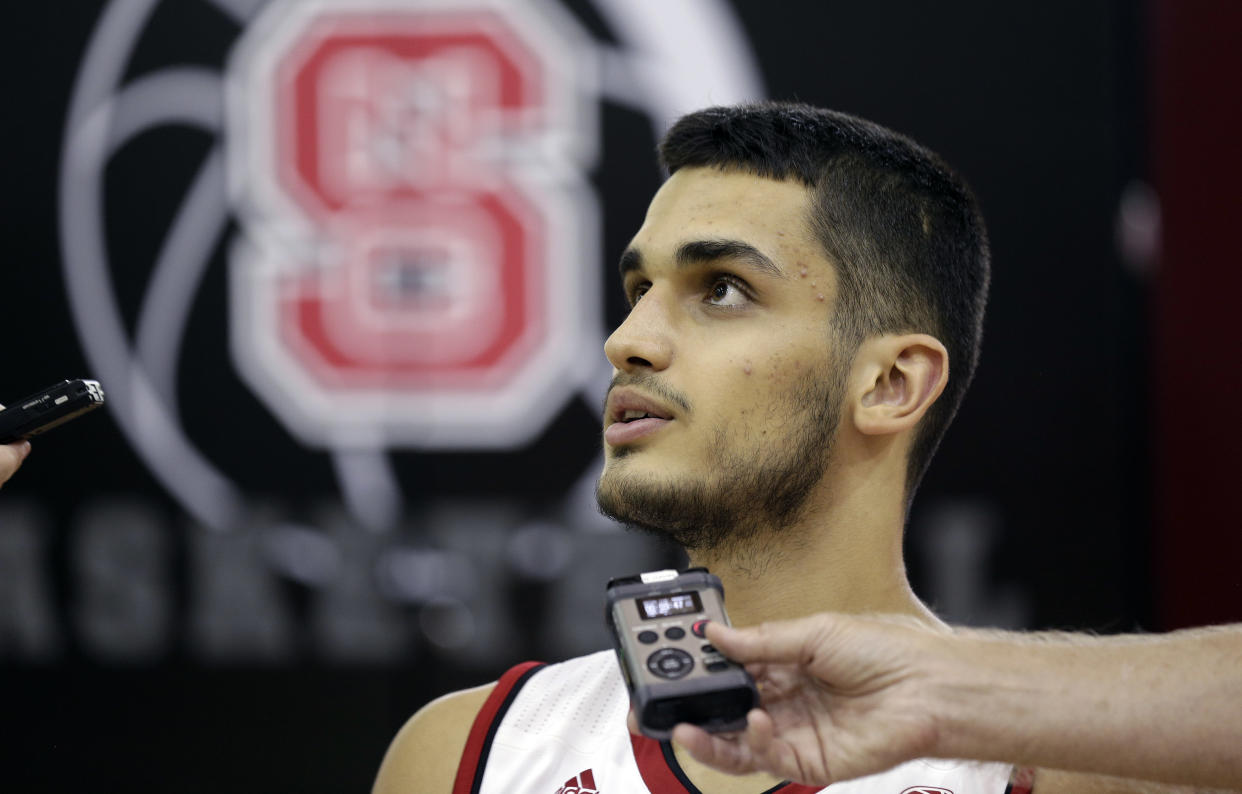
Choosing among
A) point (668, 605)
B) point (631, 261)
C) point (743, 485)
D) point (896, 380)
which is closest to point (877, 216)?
point (896, 380)

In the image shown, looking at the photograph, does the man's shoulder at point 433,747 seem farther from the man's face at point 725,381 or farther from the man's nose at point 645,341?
the man's nose at point 645,341

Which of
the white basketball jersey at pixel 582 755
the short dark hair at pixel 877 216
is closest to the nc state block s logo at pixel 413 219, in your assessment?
the short dark hair at pixel 877 216

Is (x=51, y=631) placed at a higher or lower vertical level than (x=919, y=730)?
lower

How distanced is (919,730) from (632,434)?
0.67 m

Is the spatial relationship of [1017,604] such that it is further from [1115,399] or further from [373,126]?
[373,126]

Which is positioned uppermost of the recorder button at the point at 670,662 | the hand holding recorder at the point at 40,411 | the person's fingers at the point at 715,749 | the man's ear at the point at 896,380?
the hand holding recorder at the point at 40,411

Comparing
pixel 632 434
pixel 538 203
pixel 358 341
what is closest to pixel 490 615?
pixel 358 341

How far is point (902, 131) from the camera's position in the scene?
3051 millimetres

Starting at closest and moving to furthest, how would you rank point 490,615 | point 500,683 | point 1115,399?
point 500,683
point 1115,399
point 490,615

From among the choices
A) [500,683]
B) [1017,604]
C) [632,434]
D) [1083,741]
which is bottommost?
[1017,604]

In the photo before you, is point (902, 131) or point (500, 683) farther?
point (902, 131)

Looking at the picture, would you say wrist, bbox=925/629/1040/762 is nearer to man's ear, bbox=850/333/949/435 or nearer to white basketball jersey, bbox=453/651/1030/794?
white basketball jersey, bbox=453/651/1030/794

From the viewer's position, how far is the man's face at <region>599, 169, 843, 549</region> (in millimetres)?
1555

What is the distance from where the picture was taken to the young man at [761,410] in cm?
156
